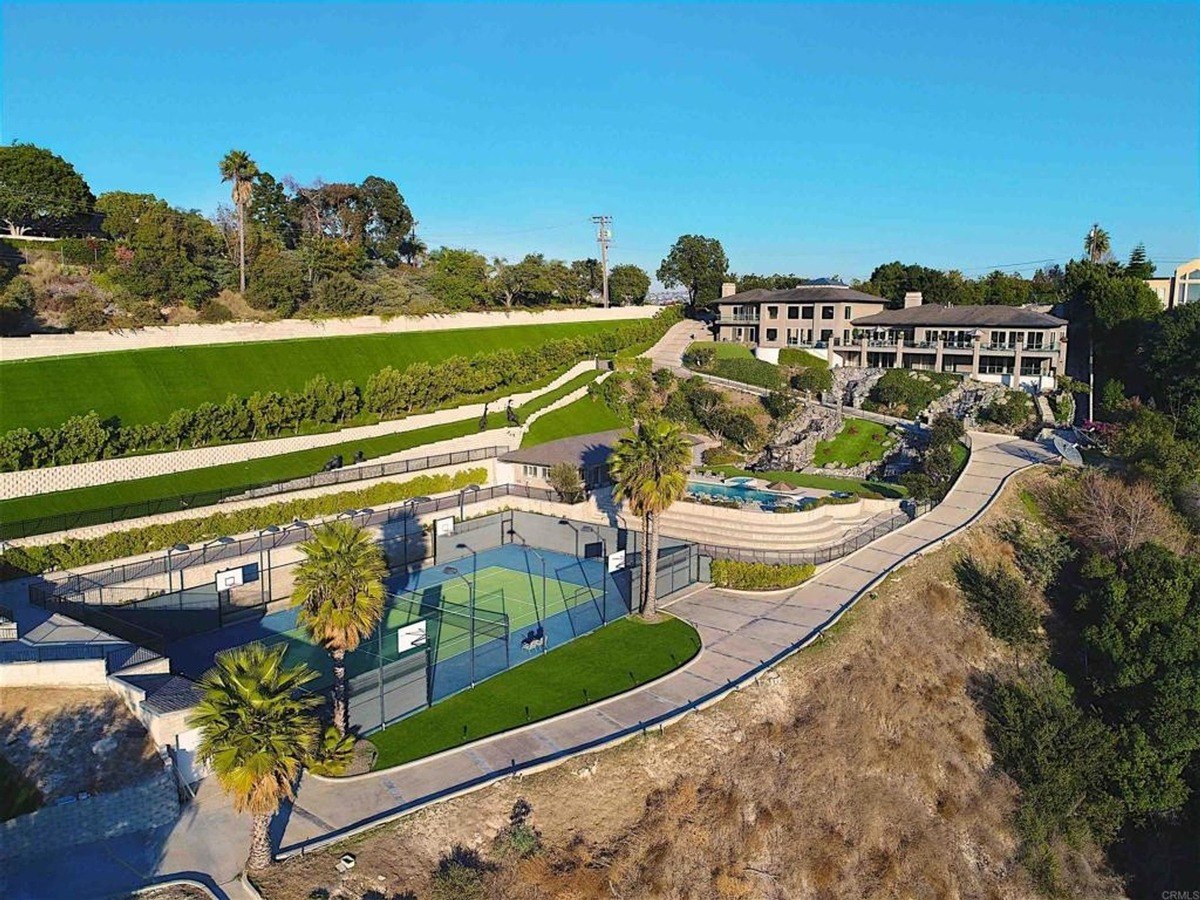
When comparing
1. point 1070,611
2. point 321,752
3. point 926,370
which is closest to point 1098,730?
point 1070,611

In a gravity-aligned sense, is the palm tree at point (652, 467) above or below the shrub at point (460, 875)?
above

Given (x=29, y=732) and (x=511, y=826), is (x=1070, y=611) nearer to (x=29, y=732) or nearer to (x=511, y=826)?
(x=511, y=826)

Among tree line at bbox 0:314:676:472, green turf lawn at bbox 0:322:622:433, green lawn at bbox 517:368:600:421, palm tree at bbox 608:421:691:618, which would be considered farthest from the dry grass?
green lawn at bbox 517:368:600:421

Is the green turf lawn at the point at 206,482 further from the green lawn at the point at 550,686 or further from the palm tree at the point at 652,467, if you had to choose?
the palm tree at the point at 652,467

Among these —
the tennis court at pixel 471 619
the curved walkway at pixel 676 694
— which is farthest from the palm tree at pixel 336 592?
the curved walkway at pixel 676 694

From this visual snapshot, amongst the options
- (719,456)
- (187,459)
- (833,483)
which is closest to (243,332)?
(187,459)

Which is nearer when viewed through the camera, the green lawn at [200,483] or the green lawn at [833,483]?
the green lawn at [200,483]

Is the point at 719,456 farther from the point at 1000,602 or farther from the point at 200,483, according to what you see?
the point at 200,483
